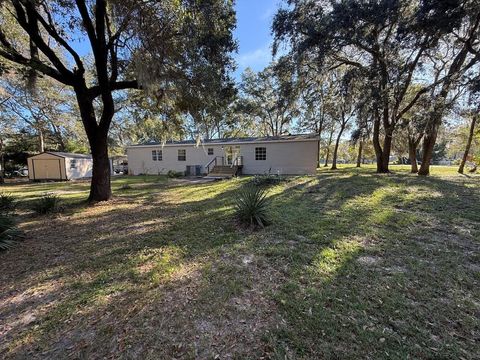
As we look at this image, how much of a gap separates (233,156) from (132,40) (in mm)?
11685

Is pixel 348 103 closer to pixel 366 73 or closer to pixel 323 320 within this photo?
pixel 366 73

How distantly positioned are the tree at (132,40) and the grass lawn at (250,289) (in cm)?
383

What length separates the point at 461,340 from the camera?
1872 millimetres

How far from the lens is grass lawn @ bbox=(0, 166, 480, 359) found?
189 cm

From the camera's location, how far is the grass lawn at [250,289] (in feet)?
6.21

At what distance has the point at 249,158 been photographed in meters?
16.9

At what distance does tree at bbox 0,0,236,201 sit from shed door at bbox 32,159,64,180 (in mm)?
12635

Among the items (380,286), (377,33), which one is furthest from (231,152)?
(380,286)

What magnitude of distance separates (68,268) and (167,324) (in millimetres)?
2092

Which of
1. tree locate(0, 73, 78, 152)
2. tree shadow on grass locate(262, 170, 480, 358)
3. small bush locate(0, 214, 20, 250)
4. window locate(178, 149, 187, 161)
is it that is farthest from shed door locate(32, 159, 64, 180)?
tree shadow on grass locate(262, 170, 480, 358)

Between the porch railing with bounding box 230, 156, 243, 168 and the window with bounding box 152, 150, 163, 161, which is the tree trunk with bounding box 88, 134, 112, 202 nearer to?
the porch railing with bounding box 230, 156, 243, 168

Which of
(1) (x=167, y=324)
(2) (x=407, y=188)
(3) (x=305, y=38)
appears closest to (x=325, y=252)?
(1) (x=167, y=324)

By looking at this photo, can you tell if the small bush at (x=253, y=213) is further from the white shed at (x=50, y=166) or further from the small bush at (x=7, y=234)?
the white shed at (x=50, y=166)

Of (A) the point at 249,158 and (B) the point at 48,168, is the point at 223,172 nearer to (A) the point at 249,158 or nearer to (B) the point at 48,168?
(A) the point at 249,158
